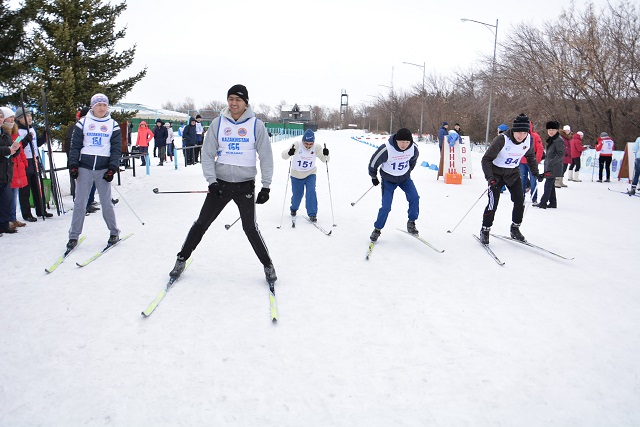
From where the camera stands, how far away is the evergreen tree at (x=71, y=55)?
12102 mm

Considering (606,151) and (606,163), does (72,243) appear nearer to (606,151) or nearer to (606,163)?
(606,151)

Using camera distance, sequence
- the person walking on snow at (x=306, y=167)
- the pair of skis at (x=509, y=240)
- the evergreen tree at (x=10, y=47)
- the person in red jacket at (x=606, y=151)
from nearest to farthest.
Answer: the pair of skis at (x=509, y=240) → the person walking on snow at (x=306, y=167) → the evergreen tree at (x=10, y=47) → the person in red jacket at (x=606, y=151)

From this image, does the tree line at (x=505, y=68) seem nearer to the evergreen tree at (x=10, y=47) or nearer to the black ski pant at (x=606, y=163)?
the evergreen tree at (x=10, y=47)

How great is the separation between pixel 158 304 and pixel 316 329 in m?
1.49

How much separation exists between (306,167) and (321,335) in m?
4.50

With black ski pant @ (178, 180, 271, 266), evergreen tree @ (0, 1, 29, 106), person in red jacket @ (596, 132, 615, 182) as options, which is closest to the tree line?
evergreen tree @ (0, 1, 29, 106)

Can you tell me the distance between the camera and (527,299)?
4484mm

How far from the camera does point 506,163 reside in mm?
6398

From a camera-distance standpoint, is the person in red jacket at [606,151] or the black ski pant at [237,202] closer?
the black ski pant at [237,202]

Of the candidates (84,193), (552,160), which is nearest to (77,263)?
(84,193)

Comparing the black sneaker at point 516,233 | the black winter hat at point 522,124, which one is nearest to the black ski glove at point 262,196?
the black winter hat at point 522,124

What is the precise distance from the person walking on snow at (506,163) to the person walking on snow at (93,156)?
4996 millimetres

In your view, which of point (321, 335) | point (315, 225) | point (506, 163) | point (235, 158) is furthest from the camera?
point (315, 225)

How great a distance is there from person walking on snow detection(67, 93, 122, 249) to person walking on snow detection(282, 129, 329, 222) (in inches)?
116
